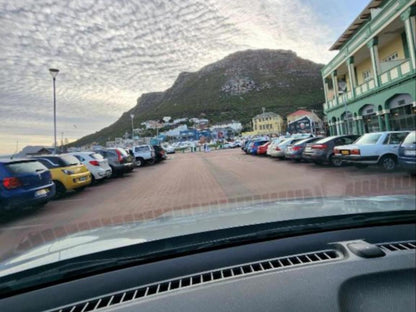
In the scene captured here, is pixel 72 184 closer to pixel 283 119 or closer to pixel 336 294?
pixel 336 294

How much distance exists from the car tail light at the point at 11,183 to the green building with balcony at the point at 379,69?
2019cm

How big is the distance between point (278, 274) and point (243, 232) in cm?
57

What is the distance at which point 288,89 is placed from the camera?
12306 cm

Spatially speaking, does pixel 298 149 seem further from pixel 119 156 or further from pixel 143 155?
pixel 143 155

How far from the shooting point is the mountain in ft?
384

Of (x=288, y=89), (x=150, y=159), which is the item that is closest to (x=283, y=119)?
(x=288, y=89)

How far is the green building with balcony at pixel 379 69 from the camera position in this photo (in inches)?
752

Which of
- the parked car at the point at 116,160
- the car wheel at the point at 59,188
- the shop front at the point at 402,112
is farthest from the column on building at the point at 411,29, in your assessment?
the car wheel at the point at 59,188

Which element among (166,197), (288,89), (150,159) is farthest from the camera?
(288,89)

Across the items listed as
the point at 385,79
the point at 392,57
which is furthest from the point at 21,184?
the point at 392,57

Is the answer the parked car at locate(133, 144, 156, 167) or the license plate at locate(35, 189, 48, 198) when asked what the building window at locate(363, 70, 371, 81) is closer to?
the parked car at locate(133, 144, 156, 167)

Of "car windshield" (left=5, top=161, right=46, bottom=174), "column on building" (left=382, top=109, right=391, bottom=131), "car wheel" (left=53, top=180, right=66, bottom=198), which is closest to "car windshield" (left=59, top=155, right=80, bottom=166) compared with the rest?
"car wheel" (left=53, top=180, right=66, bottom=198)

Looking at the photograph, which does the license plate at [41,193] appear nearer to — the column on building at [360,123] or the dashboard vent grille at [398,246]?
the dashboard vent grille at [398,246]

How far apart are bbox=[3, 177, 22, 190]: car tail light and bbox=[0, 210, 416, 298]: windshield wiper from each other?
270 inches
